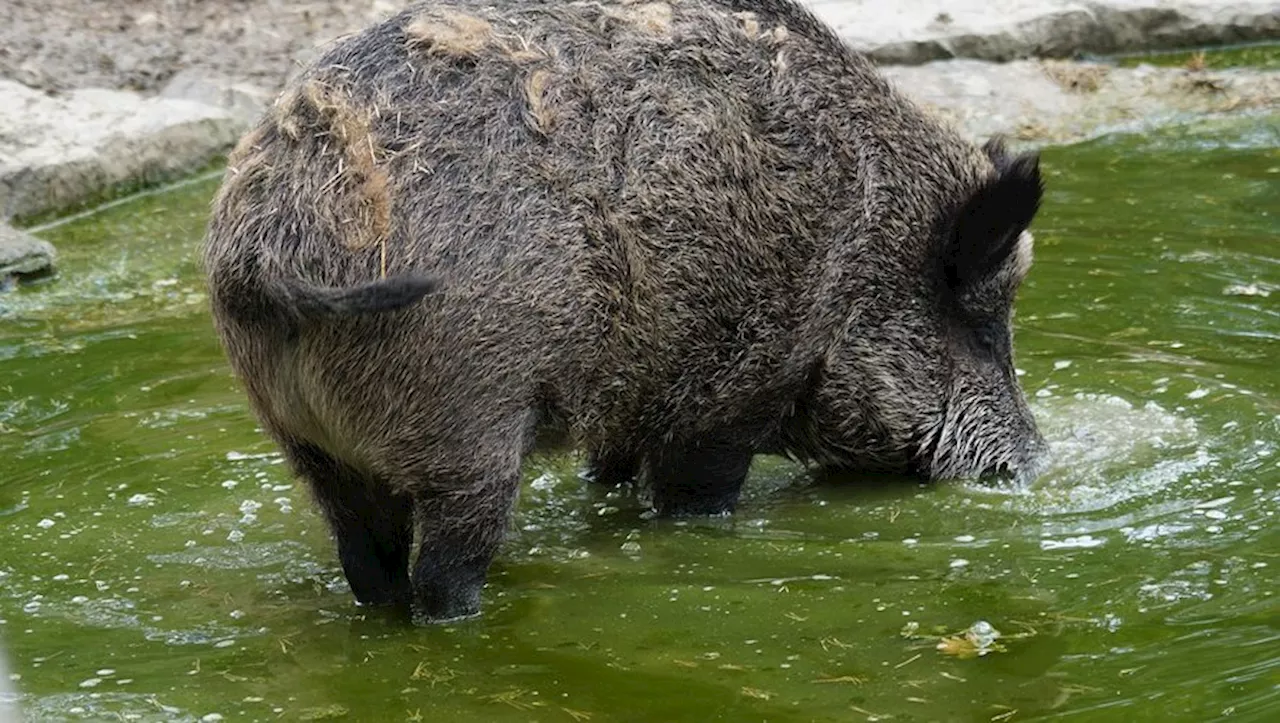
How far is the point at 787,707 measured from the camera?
4801mm

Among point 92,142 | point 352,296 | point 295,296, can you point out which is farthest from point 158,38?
point 352,296

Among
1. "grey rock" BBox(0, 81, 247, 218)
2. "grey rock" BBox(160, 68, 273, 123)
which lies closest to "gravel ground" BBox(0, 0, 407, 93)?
"grey rock" BBox(160, 68, 273, 123)

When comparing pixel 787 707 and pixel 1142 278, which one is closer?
pixel 787 707

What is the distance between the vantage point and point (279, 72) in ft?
41.3

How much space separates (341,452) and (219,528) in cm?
131

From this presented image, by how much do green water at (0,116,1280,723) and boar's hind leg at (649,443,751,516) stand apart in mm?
109

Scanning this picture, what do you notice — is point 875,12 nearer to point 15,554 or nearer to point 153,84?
point 153,84

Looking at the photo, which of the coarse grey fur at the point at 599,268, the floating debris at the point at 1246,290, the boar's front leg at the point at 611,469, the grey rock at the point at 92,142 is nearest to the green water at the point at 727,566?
the floating debris at the point at 1246,290

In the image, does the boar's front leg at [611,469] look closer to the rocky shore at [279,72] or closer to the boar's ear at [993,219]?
the boar's ear at [993,219]

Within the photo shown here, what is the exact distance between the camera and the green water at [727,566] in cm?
495

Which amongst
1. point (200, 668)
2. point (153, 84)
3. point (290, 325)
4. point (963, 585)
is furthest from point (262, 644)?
point (153, 84)

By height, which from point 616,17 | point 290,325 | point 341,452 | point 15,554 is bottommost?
point 15,554

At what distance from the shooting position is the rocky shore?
11.2m

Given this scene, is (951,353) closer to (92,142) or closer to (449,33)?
(449,33)
